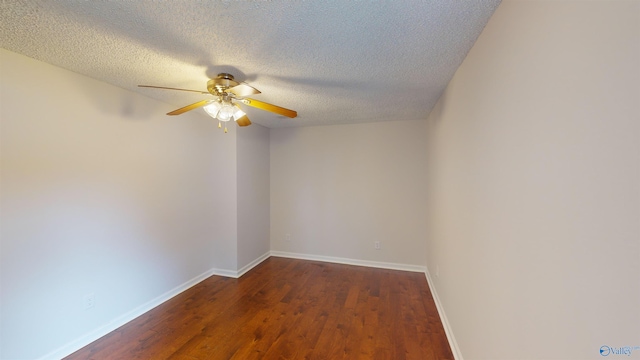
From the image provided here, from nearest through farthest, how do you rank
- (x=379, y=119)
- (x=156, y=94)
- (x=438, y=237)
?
1. (x=156, y=94)
2. (x=438, y=237)
3. (x=379, y=119)

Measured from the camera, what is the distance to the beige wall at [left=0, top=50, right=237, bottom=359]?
160cm

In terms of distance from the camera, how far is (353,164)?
3725 mm

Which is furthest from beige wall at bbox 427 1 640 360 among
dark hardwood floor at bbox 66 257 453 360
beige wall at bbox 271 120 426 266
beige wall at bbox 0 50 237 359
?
beige wall at bbox 0 50 237 359

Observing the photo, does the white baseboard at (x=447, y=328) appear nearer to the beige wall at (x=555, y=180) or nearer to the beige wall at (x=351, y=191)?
the beige wall at (x=555, y=180)

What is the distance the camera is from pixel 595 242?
60 cm

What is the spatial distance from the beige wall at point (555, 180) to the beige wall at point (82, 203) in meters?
2.99

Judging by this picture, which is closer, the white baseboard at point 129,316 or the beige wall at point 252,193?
the white baseboard at point 129,316

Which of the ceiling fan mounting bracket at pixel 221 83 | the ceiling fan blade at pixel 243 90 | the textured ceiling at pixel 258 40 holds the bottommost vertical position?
the ceiling fan blade at pixel 243 90

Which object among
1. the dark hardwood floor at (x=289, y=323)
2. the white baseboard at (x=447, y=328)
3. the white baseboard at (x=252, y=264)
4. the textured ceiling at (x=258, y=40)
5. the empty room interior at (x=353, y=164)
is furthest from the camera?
the white baseboard at (x=252, y=264)

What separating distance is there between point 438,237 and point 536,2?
221 cm

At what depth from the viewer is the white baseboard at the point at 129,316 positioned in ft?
5.98

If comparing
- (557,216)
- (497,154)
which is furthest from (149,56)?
(557,216)

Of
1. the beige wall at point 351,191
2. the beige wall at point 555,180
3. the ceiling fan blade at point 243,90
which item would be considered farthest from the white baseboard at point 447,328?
the ceiling fan blade at point 243,90

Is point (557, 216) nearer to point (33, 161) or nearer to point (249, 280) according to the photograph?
point (33, 161)
